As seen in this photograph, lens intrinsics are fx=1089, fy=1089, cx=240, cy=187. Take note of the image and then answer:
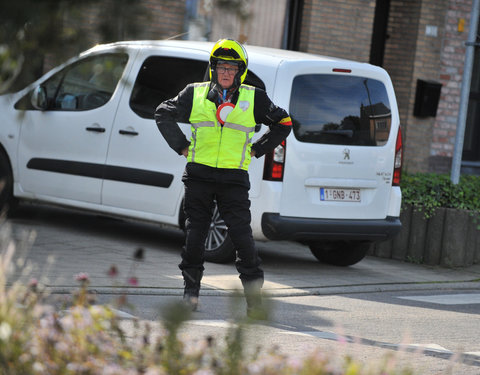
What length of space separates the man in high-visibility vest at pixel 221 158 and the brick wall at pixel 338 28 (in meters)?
9.04

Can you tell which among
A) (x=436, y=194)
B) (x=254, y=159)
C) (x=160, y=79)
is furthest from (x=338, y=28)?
(x=254, y=159)

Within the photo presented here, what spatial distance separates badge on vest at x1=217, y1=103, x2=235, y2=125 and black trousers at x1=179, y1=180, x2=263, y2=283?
425 mm

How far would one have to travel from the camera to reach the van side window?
9.85 meters

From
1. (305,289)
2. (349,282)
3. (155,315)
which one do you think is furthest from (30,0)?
(349,282)

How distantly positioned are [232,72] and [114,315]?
332 centimetres

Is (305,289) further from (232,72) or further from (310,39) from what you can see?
(310,39)

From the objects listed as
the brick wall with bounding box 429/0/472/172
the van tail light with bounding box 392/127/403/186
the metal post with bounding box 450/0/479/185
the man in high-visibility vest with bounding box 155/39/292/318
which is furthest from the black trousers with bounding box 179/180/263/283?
the brick wall with bounding box 429/0/472/172

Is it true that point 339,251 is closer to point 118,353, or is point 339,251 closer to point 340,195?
point 340,195

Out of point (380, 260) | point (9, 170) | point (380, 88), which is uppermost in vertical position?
point (380, 88)

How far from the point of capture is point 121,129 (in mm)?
10000

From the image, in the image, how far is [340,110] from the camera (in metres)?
9.52

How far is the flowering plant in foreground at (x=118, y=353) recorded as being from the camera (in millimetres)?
3656

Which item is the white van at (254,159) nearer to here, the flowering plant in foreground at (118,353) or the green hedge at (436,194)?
the green hedge at (436,194)

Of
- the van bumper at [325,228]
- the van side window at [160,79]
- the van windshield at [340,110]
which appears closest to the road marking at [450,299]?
the van bumper at [325,228]
